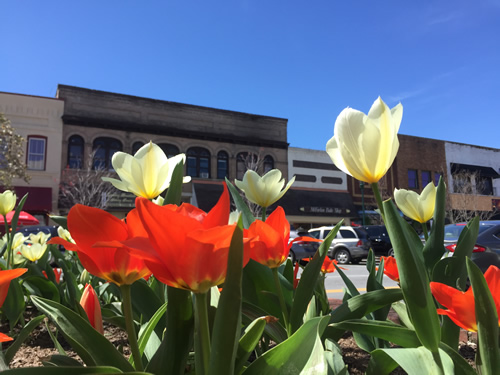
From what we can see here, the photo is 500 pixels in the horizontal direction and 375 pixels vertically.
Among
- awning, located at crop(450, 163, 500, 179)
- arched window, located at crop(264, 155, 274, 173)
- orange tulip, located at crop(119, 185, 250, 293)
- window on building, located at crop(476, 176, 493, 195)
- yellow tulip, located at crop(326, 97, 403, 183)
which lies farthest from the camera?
awning, located at crop(450, 163, 500, 179)

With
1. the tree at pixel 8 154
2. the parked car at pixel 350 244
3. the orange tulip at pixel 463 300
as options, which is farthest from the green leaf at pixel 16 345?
the tree at pixel 8 154

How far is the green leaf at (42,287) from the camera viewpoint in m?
2.45

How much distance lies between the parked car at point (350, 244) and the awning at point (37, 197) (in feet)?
45.0

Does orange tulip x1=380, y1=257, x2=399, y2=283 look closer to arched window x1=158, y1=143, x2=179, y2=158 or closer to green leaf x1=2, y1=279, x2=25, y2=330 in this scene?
green leaf x1=2, y1=279, x2=25, y2=330

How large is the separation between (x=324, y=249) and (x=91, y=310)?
62 centimetres

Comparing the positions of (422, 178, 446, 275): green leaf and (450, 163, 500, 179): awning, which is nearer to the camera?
(422, 178, 446, 275): green leaf

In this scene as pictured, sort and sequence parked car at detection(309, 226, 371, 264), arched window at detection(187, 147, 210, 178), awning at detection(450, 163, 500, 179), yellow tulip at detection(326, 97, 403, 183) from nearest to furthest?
1. yellow tulip at detection(326, 97, 403, 183)
2. parked car at detection(309, 226, 371, 264)
3. arched window at detection(187, 147, 210, 178)
4. awning at detection(450, 163, 500, 179)

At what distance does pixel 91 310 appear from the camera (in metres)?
0.91

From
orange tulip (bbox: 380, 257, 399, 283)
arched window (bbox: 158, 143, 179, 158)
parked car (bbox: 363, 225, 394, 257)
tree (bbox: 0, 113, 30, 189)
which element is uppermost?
arched window (bbox: 158, 143, 179, 158)

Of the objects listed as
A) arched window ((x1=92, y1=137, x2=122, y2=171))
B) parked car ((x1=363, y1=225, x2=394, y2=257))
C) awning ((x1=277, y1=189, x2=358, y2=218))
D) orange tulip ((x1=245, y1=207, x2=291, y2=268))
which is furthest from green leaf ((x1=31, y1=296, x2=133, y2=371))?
awning ((x1=277, y1=189, x2=358, y2=218))

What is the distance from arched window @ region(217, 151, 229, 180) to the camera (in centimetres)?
2464

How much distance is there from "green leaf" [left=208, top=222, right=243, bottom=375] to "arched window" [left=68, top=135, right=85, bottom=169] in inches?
881

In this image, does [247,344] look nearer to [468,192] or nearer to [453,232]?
[453,232]

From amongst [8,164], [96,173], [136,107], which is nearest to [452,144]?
[136,107]
